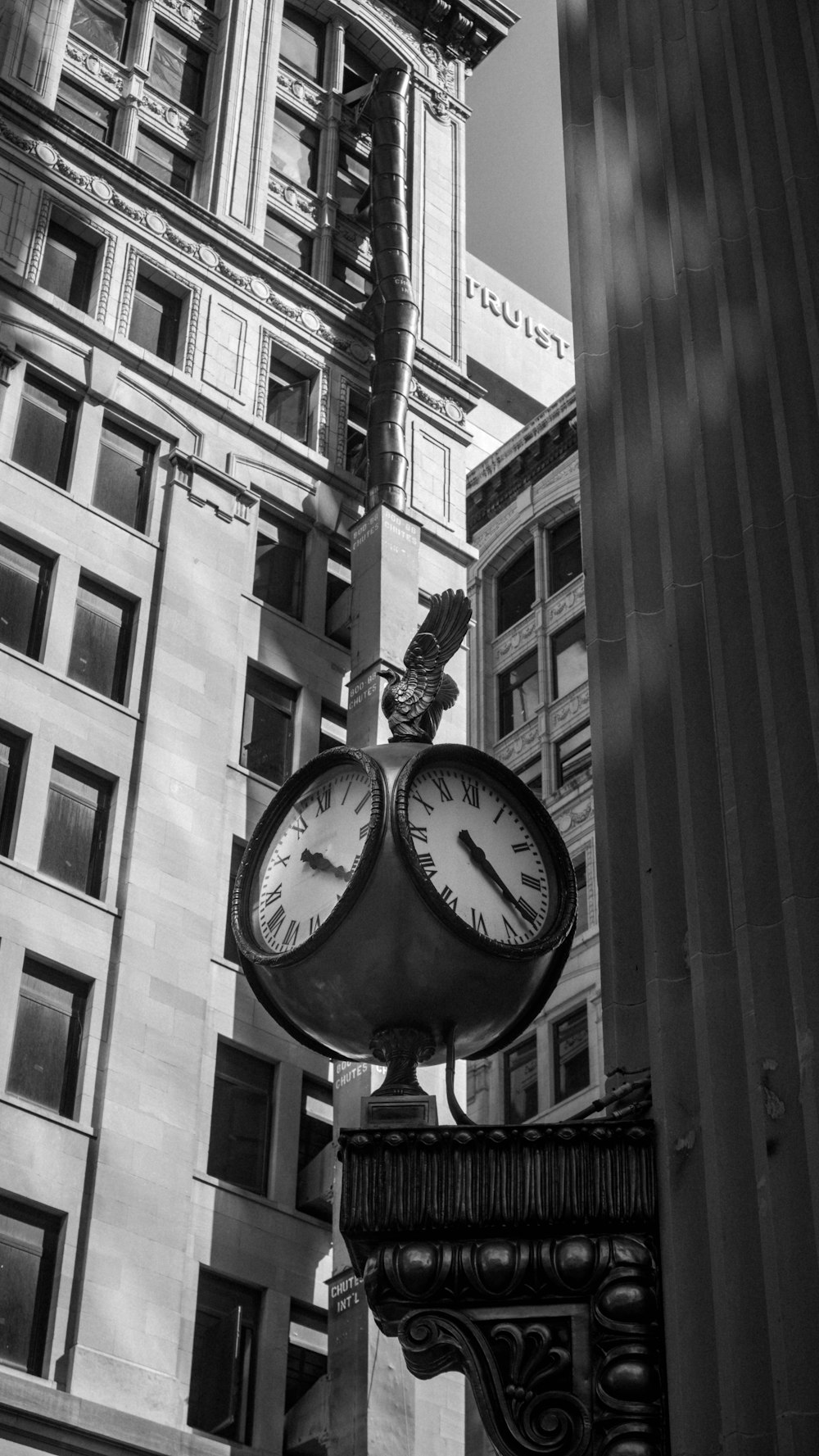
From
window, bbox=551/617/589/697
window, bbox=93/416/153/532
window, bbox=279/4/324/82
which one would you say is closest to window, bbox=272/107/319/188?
window, bbox=279/4/324/82

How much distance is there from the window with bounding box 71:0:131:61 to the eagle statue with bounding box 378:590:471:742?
45.5 metres

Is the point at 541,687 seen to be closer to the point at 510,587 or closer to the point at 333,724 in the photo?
the point at 510,587

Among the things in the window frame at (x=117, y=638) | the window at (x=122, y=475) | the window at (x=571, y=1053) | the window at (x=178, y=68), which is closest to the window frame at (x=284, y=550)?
the window at (x=122, y=475)

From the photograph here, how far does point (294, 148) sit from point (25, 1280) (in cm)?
3154

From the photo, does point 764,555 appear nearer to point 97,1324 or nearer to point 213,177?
point 97,1324

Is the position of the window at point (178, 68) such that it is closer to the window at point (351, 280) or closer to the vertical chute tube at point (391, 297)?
the vertical chute tube at point (391, 297)

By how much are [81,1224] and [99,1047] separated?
10.4ft

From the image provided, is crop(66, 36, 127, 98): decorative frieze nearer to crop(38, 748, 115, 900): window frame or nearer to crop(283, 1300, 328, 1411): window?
crop(38, 748, 115, 900): window frame

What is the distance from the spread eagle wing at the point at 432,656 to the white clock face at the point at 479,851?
0.41 metres

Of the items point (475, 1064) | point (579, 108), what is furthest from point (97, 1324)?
point (579, 108)

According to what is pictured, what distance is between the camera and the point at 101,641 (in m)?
39.8

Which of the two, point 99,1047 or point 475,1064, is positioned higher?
point 475,1064

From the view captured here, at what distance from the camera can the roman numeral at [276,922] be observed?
18.2 feet

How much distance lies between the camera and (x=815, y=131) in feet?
22.8
